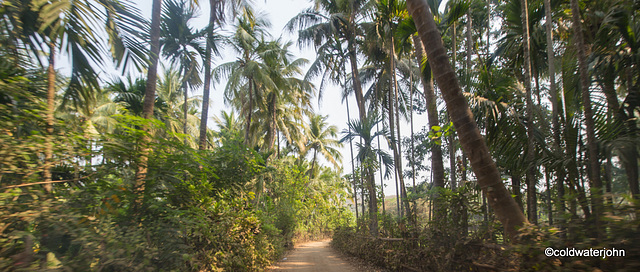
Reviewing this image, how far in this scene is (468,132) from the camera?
3.57 meters

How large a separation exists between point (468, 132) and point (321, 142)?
82.8 ft

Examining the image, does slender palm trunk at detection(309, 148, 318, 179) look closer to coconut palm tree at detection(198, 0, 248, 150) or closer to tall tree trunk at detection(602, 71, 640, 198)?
coconut palm tree at detection(198, 0, 248, 150)

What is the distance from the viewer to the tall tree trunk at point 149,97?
373 centimetres

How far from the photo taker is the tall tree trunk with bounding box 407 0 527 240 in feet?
11.1

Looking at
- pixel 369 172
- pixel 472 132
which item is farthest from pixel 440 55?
pixel 369 172

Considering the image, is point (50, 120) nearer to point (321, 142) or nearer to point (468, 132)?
point (468, 132)

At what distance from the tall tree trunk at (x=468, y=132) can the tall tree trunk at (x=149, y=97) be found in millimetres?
3550

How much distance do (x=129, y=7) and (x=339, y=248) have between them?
1256 cm

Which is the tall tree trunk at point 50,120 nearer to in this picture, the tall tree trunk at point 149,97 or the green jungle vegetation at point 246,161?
the green jungle vegetation at point 246,161

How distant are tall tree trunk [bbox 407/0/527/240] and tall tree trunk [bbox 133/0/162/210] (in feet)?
11.6

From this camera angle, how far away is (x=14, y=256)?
2.12m

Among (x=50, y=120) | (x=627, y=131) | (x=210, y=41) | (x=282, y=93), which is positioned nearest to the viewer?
(x=50, y=120)

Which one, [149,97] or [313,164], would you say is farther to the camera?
[313,164]

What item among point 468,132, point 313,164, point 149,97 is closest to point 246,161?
point 149,97
